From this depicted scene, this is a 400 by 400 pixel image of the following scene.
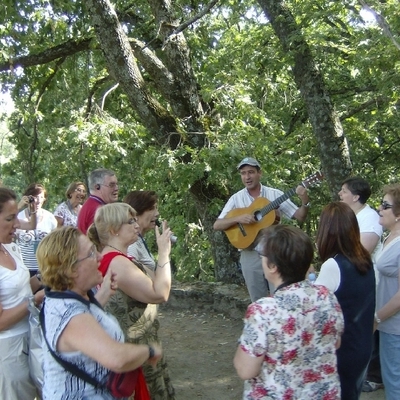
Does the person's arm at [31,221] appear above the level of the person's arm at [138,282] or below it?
above

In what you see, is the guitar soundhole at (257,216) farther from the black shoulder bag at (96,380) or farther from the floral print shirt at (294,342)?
the black shoulder bag at (96,380)

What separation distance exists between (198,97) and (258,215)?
279cm

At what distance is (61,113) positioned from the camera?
36.9ft

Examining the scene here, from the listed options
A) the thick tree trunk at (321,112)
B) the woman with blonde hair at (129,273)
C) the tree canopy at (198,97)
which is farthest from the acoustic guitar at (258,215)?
the woman with blonde hair at (129,273)

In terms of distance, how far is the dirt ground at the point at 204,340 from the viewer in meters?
4.95

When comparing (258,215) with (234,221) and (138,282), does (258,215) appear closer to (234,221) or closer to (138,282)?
(234,221)

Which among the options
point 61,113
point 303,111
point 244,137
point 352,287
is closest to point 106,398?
point 352,287

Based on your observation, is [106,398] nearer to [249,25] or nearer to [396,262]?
[396,262]

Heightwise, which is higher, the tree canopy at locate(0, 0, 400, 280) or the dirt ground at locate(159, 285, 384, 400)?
the tree canopy at locate(0, 0, 400, 280)

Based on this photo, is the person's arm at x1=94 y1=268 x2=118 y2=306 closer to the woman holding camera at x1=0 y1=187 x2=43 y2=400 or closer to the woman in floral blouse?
the woman holding camera at x1=0 y1=187 x2=43 y2=400

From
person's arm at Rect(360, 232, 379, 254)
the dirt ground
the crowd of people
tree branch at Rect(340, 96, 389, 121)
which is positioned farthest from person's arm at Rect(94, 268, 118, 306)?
tree branch at Rect(340, 96, 389, 121)

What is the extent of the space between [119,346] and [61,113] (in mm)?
9755

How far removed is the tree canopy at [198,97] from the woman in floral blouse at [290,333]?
9.85 ft

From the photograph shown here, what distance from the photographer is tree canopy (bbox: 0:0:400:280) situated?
274 inches
